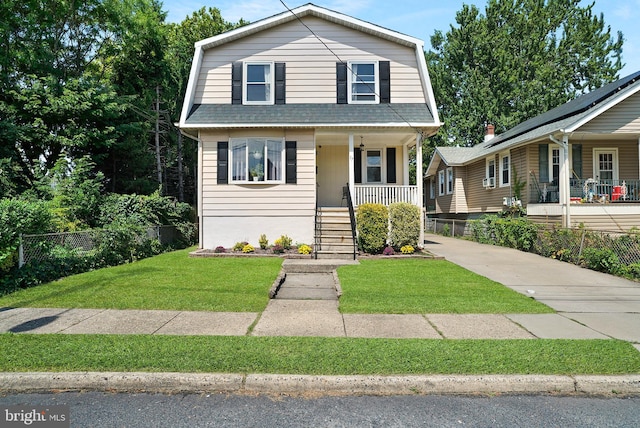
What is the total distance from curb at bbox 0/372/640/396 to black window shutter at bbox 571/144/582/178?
1559cm

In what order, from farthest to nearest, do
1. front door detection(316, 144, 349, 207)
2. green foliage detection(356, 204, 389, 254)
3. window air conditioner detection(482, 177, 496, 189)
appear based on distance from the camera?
window air conditioner detection(482, 177, 496, 189) → front door detection(316, 144, 349, 207) → green foliage detection(356, 204, 389, 254)

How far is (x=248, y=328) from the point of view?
554 cm

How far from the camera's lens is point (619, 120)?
1514 cm

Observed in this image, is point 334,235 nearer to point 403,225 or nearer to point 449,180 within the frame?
point 403,225

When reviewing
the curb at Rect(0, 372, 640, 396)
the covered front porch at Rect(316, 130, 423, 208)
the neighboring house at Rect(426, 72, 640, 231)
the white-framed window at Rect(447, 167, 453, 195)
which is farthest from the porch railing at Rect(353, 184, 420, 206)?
the white-framed window at Rect(447, 167, 453, 195)

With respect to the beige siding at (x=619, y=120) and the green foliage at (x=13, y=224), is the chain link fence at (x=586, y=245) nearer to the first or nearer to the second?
the beige siding at (x=619, y=120)

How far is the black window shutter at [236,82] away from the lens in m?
14.2

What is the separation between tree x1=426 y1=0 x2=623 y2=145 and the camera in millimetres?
32969

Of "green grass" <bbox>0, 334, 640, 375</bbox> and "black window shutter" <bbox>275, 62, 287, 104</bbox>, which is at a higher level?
"black window shutter" <bbox>275, 62, 287, 104</bbox>

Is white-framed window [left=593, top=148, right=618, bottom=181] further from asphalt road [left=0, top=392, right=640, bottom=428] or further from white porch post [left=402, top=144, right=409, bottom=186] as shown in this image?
asphalt road [left=0, top=392, right=640, bottom=428]

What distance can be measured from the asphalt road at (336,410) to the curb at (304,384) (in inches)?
3.9

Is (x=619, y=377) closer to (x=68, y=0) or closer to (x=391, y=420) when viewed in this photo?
(x=391, y=420)

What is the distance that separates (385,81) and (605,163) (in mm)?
10880

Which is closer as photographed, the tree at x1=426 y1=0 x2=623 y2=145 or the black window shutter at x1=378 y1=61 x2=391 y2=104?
the black window shutter at x1=378 y1=61 x2=391 y2=104
